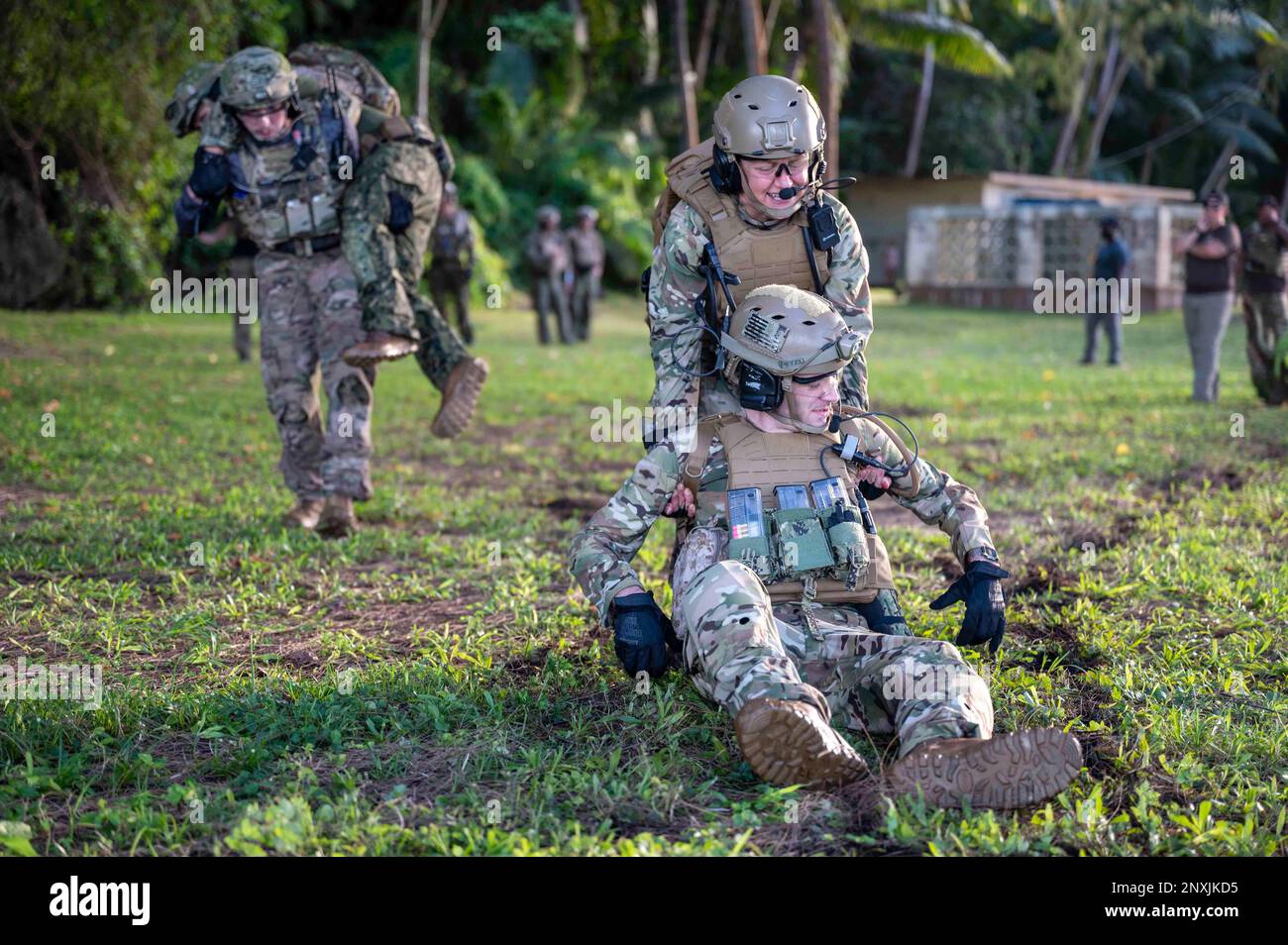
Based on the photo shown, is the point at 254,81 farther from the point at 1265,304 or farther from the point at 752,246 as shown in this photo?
the point at 1265,304

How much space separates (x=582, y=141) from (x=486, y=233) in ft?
10.5

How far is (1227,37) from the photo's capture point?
40188mm

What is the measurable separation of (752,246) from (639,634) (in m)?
1.59

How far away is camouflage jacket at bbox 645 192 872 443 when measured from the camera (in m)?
4.84

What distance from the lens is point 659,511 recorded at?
427cm

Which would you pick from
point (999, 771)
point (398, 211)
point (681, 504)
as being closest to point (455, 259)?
point (398, 211)

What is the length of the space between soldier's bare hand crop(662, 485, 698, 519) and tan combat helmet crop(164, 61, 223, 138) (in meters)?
3.76

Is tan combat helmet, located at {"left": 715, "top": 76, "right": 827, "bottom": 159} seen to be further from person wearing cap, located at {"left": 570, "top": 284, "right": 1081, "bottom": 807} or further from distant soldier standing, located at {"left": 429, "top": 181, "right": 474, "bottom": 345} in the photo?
distant soldier standing, located at {"left": 429, "top": 181, "right": 474, "bottom": 345}

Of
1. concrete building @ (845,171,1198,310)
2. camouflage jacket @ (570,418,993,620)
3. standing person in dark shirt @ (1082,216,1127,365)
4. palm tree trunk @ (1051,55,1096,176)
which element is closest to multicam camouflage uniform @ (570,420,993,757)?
camouflage jacket @ (570,418,993,620)

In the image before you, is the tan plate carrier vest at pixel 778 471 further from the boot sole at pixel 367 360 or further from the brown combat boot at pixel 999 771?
the boot sole at pixel 367 360

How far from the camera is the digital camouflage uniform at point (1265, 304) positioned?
12188mm

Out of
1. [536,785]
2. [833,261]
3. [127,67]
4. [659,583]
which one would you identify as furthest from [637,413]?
[127,67]

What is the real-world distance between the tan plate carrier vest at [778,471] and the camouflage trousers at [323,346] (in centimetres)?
305

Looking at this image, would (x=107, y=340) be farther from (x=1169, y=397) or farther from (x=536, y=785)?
(x=536, y=785)
